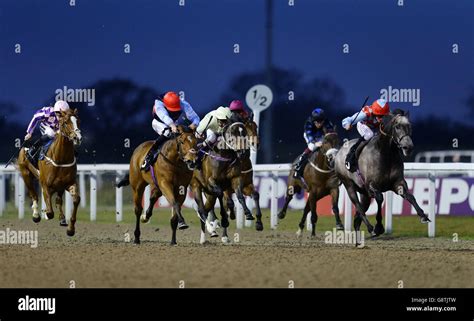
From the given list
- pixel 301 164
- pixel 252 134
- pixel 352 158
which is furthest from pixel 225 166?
pixel 301 164

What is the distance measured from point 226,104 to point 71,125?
1265cm

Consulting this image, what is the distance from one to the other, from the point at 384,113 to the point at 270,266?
453 cm

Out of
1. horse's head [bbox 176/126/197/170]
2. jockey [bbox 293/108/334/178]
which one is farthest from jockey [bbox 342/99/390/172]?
horse's head [bbox 176/126/197/170]

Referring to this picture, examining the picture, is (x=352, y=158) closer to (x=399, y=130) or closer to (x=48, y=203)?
(x=399, y=130)

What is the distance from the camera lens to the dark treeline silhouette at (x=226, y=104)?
2468cm

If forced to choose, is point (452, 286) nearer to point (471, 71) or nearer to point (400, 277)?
point (400, 277)

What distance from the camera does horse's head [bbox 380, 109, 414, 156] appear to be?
41.1 feet

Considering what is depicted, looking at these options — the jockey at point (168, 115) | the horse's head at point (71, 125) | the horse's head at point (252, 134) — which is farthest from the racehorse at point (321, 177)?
the horse's head at point (71, 125)

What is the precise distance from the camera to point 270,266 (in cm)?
998

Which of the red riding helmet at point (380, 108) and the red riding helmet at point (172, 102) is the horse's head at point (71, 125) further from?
the red riding helmet at point (380, 108)

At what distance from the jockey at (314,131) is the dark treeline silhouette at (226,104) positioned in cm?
759

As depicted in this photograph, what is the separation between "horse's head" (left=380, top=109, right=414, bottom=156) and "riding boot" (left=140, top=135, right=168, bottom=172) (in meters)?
2.95

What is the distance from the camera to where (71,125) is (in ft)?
44.4
